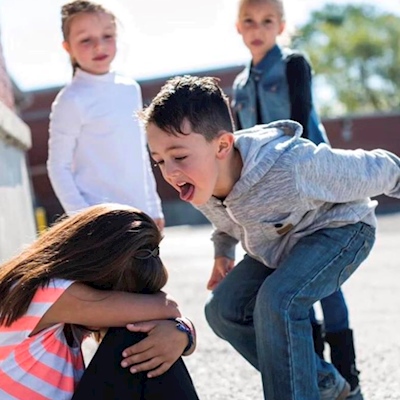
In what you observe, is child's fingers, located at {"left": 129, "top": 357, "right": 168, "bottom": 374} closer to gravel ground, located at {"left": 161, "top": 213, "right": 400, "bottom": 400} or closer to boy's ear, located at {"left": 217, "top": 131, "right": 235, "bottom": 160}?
boy's ear, located at {"left": 217, "top": 131, "right": 235, "bottom": 160}

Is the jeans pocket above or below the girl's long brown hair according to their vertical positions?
below

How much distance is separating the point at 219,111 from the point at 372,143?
31.6 m

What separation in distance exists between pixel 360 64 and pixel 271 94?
174 ft

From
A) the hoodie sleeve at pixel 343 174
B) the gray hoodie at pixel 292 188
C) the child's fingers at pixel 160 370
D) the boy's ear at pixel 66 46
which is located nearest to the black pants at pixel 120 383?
the child's fingers at pixel 160 370

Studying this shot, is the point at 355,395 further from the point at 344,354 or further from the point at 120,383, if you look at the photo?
the point at 120,383

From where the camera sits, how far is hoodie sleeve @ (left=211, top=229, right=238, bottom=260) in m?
4.03

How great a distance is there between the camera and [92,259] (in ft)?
9.47

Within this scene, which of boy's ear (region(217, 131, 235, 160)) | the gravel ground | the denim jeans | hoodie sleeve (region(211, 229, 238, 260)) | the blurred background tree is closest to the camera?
boy's ear (region(217, 131, 235, 160))

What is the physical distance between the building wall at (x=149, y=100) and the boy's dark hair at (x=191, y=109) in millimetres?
27551

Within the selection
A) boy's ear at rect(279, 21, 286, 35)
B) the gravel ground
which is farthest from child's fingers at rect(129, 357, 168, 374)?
boy's ear at rect(279, 21, 286, 35)

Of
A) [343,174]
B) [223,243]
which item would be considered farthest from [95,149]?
[343,174]

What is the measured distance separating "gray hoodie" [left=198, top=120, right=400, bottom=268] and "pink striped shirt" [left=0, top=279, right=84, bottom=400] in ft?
2.80

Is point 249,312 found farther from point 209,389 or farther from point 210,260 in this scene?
point 210,260

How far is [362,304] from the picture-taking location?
7176 millimetres
